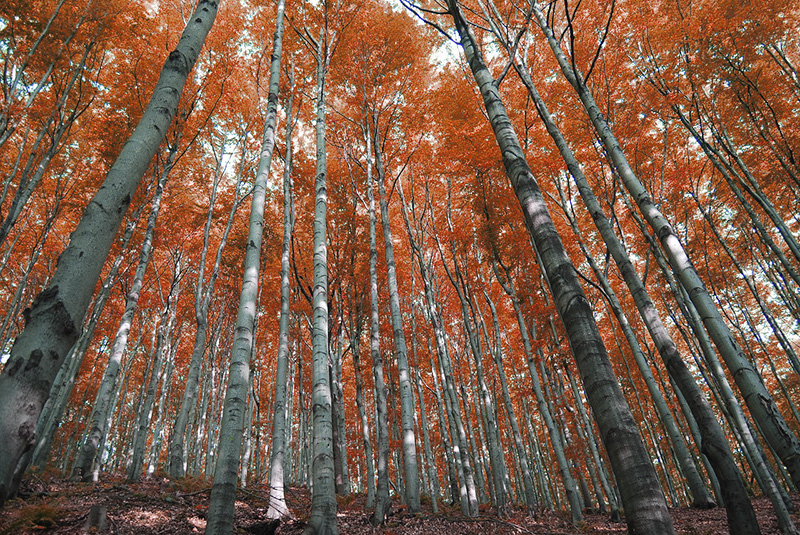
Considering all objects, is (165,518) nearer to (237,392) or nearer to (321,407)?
(237,392)

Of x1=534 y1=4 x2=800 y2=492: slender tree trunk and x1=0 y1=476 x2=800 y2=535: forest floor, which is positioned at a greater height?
x1=534 y1=4 x2=800 y2=492: slender tree trunk

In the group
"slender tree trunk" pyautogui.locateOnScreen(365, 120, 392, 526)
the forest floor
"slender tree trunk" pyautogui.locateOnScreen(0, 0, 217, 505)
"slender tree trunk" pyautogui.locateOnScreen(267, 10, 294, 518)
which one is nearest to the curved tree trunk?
"slender tree trunk" pyautogui.locateOnScreen(0, 0, 217, 505)

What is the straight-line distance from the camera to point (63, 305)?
153 centimetres

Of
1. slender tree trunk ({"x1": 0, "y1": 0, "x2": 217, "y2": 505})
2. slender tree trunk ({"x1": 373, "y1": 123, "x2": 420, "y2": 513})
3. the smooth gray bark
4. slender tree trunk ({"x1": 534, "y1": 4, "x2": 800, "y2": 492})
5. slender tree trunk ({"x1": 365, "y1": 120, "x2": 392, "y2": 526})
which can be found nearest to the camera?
slender tree trunk ({"x1": 0, "y1": 0, "x2": 217, "y2": 505})

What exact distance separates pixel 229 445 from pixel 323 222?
3462 mm

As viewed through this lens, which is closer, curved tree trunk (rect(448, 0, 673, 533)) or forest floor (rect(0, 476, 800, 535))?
curved tree trunk (rect(448, 0, 673, 533))

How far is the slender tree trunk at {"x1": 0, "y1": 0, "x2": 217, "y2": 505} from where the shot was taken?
1291 millimetres

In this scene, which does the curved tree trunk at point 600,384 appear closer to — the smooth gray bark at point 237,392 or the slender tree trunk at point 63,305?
the slender tree trunk at point 63,305

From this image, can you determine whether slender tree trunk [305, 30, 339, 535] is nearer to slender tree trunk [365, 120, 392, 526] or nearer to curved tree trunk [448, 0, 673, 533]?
slender tree trunk [365, 120, 392, 526]

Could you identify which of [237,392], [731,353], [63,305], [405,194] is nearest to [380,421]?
[237,392]

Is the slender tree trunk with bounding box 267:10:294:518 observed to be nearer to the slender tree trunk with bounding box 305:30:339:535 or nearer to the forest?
the forest

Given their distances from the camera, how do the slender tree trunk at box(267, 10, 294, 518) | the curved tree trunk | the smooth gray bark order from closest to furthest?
the curved tree trunk
the smooth gray bark
the slender tree trunk at box(267, 10, 294, 518)

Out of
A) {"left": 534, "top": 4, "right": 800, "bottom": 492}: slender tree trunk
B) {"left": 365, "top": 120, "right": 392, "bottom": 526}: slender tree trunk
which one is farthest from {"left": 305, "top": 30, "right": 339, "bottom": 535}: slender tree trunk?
{"left": 534, "top": 4, "right": 800, "bottom": 492}: slender tree trunk

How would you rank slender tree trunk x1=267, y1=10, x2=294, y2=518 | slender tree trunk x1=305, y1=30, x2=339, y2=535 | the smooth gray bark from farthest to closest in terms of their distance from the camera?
slender tree trunk x1=267, y1=10, x2=294, y2=518 → slender tree trunk x1=305, y1=30, x2=339, y2=535 → the smooth gray bark
